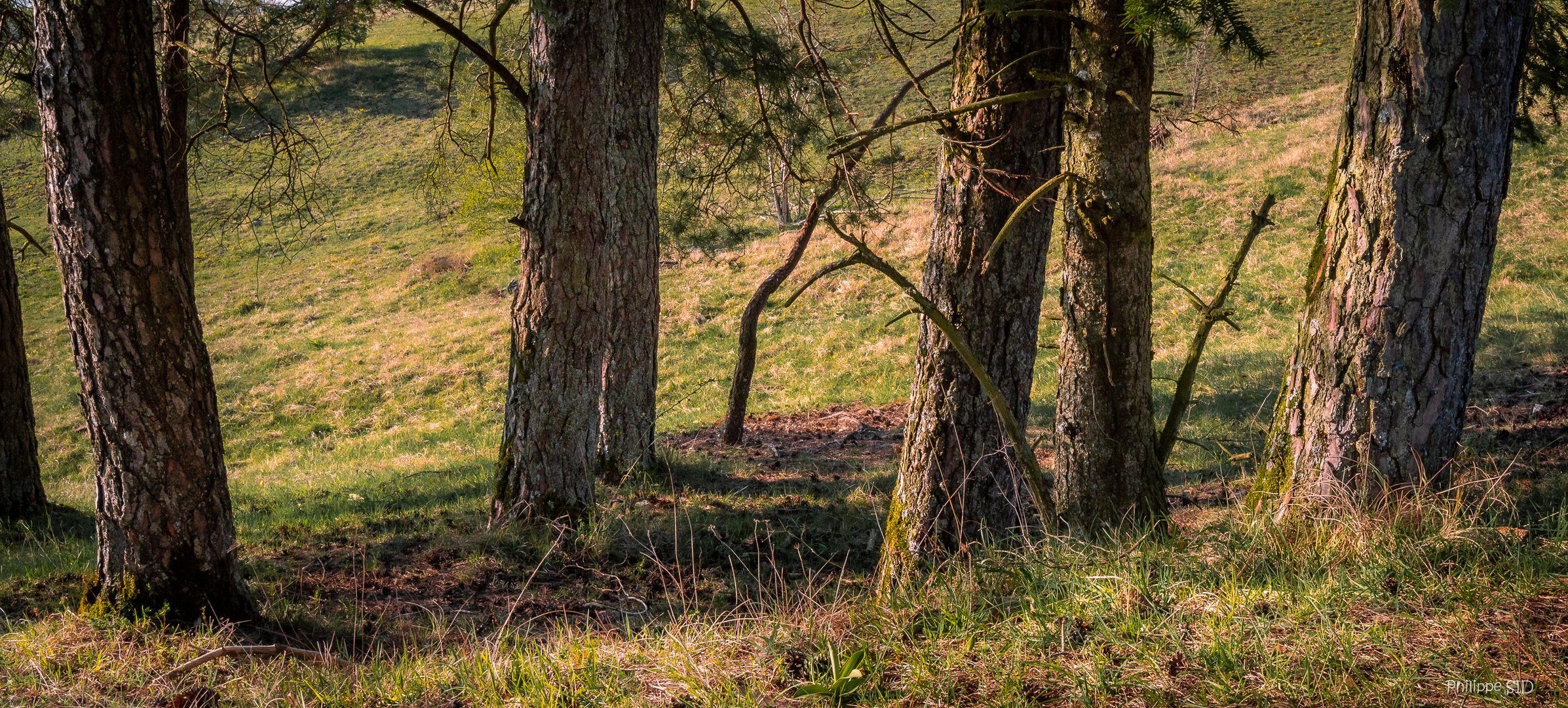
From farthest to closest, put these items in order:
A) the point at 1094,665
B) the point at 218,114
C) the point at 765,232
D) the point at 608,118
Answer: the point at 765,232, the point at 218,114, the point at 608,118, the point at 1094,665

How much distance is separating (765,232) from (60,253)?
24.1 m

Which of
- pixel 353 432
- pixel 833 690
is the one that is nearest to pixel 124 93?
pixel 833 690

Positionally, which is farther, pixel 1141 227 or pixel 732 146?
pixel 732 146

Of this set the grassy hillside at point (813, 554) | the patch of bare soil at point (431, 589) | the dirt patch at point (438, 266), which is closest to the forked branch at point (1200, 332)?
the grassy hillside at point (813, 554)

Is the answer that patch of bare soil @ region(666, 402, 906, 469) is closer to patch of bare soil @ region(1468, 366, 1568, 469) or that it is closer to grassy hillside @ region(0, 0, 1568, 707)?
grassy hillside @ region(0, 0, 1568, 707)

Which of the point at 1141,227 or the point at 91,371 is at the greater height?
the point at 1141,227

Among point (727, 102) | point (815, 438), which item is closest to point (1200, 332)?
point (815, 438)

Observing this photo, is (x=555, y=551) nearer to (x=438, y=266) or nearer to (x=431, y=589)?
(x=431, y=589)

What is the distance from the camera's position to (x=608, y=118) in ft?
21.2

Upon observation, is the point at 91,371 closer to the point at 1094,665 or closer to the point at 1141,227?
the point at 1094,665

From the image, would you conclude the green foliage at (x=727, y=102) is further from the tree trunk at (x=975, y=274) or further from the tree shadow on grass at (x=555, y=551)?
the tree trunk at (x=975, y=274)

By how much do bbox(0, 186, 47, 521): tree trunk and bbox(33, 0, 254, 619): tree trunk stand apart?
422 cm

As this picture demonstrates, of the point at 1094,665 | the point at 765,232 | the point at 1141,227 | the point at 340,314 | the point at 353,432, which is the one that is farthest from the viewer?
the point at 765,232

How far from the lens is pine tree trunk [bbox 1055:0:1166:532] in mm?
4273
